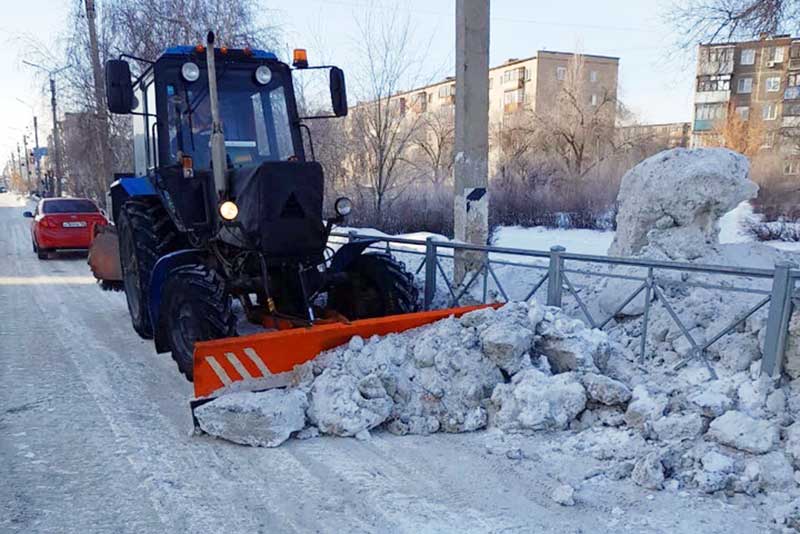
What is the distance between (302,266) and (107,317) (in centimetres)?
391

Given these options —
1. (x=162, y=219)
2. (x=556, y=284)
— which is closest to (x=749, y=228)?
(x=556, y=284)

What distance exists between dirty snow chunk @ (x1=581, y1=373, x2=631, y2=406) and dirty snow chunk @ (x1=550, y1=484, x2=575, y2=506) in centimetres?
91

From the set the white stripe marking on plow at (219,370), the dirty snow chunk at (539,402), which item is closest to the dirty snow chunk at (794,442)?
the dirty snow chunk at (539,402)

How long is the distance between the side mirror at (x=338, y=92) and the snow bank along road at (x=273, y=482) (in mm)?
2974

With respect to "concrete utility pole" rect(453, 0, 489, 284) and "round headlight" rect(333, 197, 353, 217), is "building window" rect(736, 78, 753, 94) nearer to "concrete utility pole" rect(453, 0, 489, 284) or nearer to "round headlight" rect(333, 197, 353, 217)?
"concrete utility pole" rect(453, 0, 489, 284)

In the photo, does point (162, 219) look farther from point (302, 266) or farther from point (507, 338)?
point (507, 338)

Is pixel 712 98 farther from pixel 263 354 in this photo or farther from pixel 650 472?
pixel 263 354

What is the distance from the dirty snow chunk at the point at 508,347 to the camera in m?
4.30

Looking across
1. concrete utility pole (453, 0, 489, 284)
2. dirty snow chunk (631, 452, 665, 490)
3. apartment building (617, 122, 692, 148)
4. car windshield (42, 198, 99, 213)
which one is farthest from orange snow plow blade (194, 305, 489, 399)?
apartment building (617, 122, 692, 148)

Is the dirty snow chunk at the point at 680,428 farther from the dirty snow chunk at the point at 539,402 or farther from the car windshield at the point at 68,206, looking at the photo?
the car windshield at the point at 68,206

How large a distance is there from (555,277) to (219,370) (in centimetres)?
328

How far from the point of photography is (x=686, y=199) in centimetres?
695

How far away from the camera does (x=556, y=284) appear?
5.77m

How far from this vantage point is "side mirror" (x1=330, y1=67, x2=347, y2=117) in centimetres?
569
